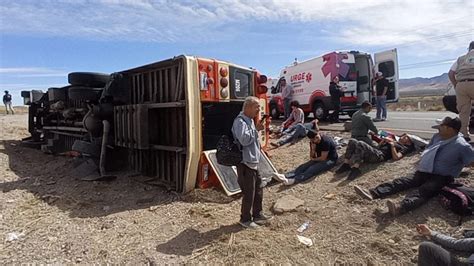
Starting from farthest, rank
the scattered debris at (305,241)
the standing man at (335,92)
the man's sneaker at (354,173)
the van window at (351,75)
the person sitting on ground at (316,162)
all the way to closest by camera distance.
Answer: the van window at (351,75), the standing man at (335,92), the person sitting on ground at (316,162), the man's sneaker at (354,173), the scattered debris at (305,241)

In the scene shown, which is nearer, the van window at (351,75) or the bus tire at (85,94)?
the bus tire at (85,94)

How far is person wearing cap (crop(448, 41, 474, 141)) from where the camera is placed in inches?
217

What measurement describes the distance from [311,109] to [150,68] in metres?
8.34

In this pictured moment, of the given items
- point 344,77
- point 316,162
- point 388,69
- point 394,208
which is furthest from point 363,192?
point 388,69

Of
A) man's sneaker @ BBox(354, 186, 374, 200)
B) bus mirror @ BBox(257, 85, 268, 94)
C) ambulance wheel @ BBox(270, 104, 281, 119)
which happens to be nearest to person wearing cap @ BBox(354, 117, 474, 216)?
man's sneaker @ BBox(354, 186, 374, 200)

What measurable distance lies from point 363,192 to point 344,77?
25.7ft

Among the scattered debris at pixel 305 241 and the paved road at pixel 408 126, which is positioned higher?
the paved road at pixel 408 126

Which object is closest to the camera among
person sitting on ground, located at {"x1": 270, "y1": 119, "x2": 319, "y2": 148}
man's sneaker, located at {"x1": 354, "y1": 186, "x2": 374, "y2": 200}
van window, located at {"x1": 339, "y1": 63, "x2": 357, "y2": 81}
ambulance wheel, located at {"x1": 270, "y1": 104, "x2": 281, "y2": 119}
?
man's sneaker, located at {"x1": 354, "y1": 186, "x2": 374, "y2": 200}

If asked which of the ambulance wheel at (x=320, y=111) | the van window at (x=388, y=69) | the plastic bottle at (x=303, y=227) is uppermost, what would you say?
the van window at (x=388, y=69)

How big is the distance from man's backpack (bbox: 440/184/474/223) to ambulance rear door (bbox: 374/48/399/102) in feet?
30.8

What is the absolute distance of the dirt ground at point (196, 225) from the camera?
335 cm

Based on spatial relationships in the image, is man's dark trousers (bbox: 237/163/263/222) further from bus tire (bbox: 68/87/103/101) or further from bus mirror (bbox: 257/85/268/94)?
bus tire (bbox: 68/87/103/101)

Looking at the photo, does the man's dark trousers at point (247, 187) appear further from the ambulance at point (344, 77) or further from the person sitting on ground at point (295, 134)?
the ambulance at point (344, 77)

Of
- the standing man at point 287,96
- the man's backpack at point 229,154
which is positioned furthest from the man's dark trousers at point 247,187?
the standing man at point 287,96
